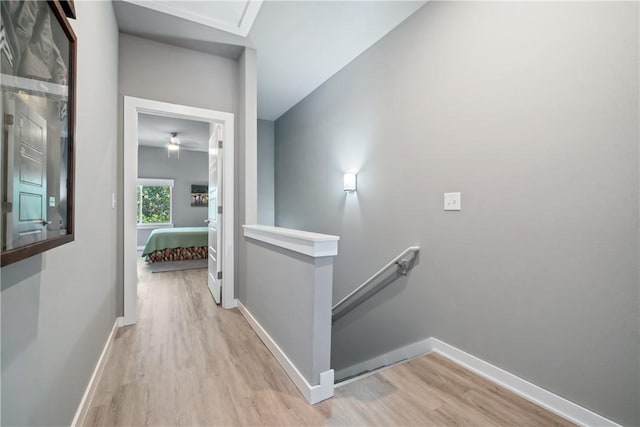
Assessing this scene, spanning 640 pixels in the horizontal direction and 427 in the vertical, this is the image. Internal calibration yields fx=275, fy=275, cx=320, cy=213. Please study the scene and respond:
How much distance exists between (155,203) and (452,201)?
740 cm

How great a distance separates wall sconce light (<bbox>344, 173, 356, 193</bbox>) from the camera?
9.84 feet

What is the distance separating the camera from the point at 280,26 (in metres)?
2.48

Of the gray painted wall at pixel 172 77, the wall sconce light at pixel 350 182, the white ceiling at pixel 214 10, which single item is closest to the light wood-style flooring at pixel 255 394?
the gray painted wall at pixel 172 77

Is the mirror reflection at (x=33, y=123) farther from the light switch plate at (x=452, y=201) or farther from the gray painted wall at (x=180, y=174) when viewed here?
the gray painted wall at (x=180, y=174)

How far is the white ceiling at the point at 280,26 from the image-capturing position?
2.23 metres

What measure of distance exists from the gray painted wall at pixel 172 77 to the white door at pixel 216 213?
0.37 m

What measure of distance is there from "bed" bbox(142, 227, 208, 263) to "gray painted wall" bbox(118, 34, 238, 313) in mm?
2481

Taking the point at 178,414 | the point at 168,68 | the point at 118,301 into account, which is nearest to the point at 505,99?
the point at 178,414

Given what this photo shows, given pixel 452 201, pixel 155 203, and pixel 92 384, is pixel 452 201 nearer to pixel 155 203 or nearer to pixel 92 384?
pixel 92 384

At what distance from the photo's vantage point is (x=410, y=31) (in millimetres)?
2326

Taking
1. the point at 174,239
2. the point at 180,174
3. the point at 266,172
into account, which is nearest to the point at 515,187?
the point at 266,172

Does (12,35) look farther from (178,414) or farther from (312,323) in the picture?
(178,414)

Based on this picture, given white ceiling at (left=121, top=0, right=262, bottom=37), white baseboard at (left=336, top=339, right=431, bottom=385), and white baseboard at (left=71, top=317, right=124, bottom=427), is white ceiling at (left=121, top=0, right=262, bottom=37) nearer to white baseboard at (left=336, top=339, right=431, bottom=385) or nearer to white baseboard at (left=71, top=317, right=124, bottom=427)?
white baseboard at (left=71, top=317, right=124, bottom=427)

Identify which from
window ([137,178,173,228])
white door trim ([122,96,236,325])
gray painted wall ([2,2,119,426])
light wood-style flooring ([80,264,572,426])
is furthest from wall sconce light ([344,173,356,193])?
window ([137,178,173,228])
